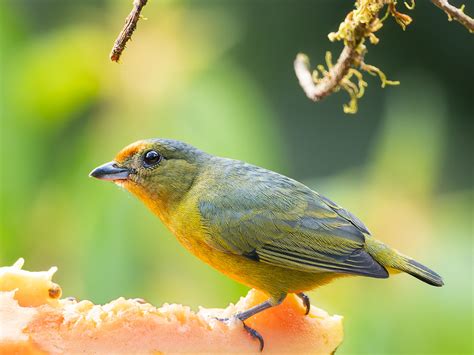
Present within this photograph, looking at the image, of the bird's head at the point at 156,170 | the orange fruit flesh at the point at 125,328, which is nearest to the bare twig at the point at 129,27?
the orange fruit flesh at the point at 125,328

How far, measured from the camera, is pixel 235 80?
473 centimetres

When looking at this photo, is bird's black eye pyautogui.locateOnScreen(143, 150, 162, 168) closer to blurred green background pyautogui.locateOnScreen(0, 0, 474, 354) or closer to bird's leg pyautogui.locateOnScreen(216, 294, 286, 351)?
blurred green background pyautogui.locateOnScreen(0, 0, 474, 354)

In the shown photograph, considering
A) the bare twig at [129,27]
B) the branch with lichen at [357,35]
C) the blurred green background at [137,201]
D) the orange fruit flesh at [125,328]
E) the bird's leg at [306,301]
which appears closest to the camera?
the bare twig at [129,27]

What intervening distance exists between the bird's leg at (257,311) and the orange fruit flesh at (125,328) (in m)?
0.02

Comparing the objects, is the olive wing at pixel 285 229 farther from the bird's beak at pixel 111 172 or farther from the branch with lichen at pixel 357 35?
the branch with lichen at pixel 357 35

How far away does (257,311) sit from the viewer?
10.0 feet

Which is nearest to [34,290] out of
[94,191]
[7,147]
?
[94,191]

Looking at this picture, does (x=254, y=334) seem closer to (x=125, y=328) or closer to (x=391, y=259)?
(x=125, y=328)

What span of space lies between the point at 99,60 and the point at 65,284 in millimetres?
1164

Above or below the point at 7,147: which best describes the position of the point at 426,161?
above

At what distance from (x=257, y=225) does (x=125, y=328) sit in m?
0.85

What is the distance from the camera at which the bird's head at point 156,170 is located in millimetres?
3604

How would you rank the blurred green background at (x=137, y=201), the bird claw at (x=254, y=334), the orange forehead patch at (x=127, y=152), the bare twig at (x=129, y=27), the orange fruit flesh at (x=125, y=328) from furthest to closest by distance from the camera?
the blurred green background at (x=137, y=201)
the orange forehead patch at (x=127, y=152)
the bird claw at (x=254, y=334)
the orange fruit flesh at (x=125, y=328)
the bare twig at (x=129, y=27)

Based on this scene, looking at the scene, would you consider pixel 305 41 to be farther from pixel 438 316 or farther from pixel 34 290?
pixel 34 290
